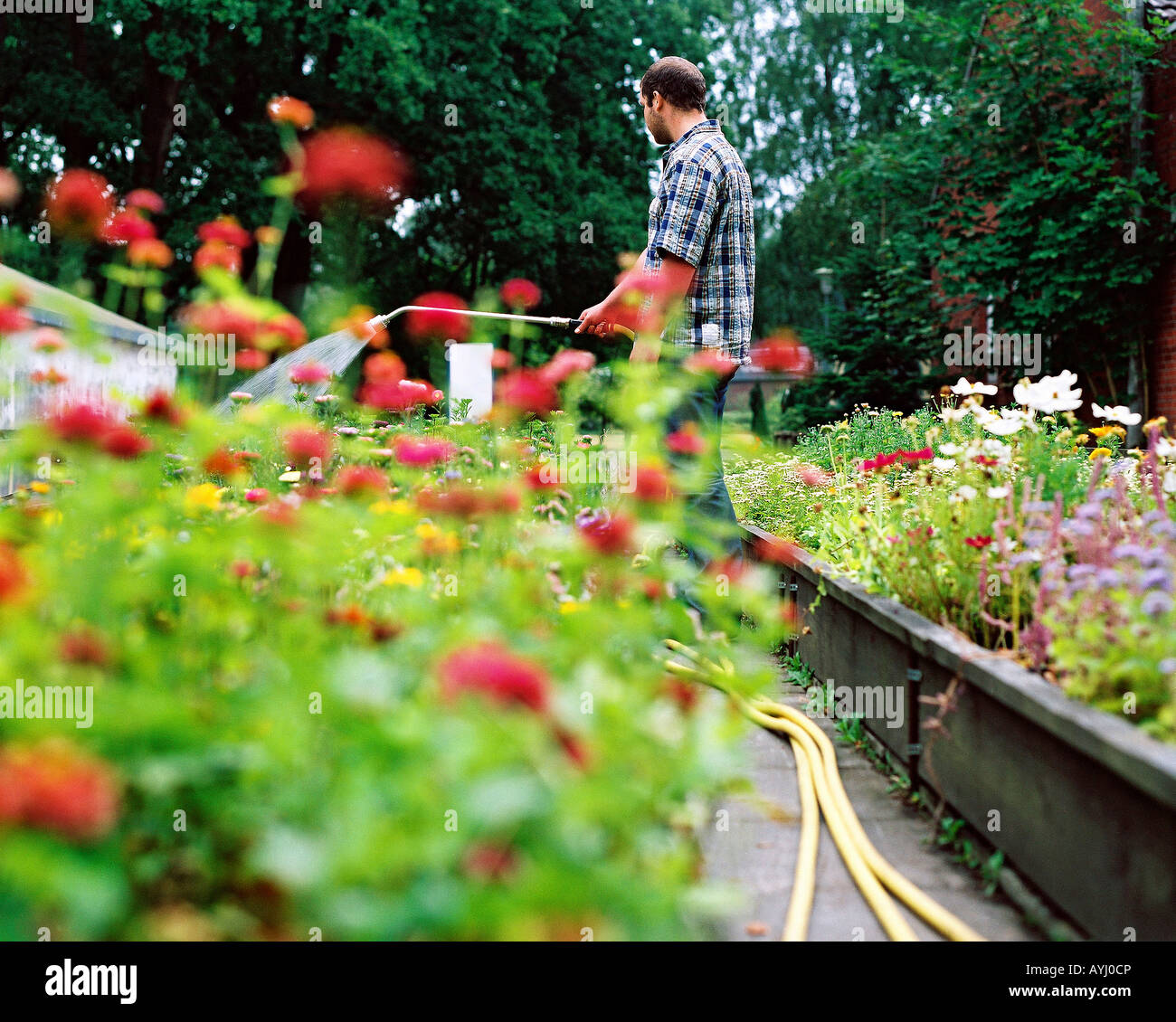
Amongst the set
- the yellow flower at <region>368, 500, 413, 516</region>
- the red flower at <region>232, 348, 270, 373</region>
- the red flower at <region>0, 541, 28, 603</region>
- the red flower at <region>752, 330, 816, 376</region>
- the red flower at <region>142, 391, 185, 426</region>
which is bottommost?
the red flower at <region>0, 541, 28, 603</region>

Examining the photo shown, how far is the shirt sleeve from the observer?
375 cm

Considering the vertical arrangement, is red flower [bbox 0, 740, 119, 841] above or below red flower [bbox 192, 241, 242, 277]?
below

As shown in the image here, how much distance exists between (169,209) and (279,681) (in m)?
16.0

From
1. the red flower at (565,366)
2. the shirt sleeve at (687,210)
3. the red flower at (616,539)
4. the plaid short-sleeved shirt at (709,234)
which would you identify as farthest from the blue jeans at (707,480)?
the red flower at (616,539)

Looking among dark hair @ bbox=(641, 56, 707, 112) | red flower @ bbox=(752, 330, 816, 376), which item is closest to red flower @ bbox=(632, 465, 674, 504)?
red flower @ bbox=(752, 330, 816, 376)

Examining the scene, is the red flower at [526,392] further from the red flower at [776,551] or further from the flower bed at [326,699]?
the red flower at [776,551]

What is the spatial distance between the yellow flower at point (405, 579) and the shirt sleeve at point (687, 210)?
78.4 inches

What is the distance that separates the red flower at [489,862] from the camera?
111 cm

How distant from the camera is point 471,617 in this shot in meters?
1.67

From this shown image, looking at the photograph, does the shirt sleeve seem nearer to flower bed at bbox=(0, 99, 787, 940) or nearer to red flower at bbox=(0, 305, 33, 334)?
flower bed at bbox=(0, 99, 787, 940)

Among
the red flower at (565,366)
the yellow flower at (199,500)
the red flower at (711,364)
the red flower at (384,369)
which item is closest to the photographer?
the yellow flower at (199,500)

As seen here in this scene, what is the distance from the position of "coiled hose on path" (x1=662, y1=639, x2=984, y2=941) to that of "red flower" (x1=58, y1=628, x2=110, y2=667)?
101 cm

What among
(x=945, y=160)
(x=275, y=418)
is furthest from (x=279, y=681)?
(x=945, y=160)
